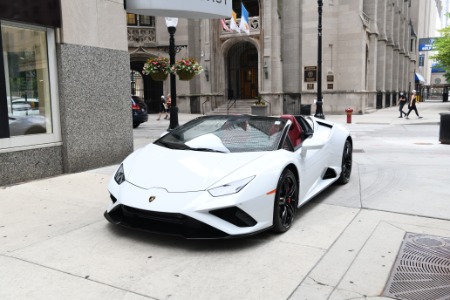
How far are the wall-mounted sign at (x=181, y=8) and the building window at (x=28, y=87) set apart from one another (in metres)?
2.33

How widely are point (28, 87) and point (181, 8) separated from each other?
4.13m

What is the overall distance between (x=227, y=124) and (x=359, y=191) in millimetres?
2531

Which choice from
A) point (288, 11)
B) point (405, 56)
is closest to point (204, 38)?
point (288, 11)

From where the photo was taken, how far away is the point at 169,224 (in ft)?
13.6

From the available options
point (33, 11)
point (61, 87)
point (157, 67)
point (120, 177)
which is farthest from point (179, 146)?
point (157, 67)

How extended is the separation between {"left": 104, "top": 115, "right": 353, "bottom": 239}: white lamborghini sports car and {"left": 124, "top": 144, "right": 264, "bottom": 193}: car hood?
0.01m

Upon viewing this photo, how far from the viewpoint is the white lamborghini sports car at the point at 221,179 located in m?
4.07

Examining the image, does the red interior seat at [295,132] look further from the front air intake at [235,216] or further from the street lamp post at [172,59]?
the street lamp post at [172,59]

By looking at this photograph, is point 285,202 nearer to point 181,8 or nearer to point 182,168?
point 182,168

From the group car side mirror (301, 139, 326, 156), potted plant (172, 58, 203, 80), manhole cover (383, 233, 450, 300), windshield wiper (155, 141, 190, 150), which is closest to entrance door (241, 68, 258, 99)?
potted plant (172, 58, 203, 80)

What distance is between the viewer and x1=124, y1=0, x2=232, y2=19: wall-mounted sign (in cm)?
955

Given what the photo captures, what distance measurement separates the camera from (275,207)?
4.46 m

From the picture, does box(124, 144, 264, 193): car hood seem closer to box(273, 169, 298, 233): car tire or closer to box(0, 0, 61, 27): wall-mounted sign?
box(273, 169, 298, 233): car tire

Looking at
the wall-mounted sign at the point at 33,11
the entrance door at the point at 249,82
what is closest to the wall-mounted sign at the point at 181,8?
the wall-mounted sign at the point at 33,11
